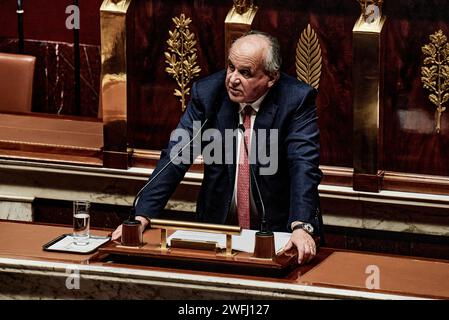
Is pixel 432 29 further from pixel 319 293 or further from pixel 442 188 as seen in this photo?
pixel 319 293

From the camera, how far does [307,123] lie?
4.33 metres

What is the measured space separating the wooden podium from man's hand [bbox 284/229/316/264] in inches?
0.8

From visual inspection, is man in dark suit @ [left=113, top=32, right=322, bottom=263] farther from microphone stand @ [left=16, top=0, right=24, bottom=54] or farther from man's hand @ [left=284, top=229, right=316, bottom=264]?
microphone stand @ [left=16, top=0, right=24, bottom=54]

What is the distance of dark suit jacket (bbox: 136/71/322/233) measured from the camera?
4258mm

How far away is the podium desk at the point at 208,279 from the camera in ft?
12.4

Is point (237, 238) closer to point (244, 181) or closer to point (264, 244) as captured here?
point (264, 244)

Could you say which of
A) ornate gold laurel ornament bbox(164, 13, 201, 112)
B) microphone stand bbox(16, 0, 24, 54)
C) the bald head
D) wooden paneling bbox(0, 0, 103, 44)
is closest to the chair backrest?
microphone stand bbox(16, 0, 24, 54)

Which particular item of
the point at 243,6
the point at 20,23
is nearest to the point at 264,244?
the point at 243,6

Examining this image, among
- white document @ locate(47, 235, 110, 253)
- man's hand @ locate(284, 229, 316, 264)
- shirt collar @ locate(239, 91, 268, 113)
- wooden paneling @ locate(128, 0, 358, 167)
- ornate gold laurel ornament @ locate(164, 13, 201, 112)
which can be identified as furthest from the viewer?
ornate gold laurel ornament @ locate(164, 13, 201, 112)

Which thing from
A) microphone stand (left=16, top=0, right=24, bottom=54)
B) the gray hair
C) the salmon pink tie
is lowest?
the salmon pink tie

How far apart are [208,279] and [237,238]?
0.27 meters

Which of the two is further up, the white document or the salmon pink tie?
the salmon pink tie

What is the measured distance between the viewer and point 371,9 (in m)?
5.09
